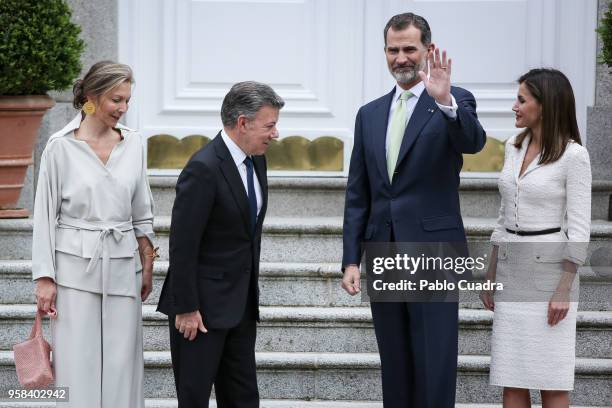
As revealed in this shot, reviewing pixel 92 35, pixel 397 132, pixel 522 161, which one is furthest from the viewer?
pixel 92 35

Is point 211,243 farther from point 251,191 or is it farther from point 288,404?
point 288,404

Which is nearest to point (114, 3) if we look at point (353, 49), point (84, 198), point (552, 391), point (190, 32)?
point (190, 32)

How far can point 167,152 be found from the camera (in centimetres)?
709

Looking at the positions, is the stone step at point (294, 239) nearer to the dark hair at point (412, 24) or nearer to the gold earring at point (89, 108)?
the gold earring at point (89, 108)

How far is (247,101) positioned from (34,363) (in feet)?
4.25

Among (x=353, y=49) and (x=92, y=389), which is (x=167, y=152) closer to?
(x=353, y=49)

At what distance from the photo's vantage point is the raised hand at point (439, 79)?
4.30 meters

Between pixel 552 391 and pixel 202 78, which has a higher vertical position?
pixel 202 78

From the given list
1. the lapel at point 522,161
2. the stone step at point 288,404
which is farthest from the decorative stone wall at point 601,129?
the lapel at point 522,161

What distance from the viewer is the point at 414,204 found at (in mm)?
4602

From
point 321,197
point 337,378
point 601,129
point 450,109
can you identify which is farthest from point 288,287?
point 601,129

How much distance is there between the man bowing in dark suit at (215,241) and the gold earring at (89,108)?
0.49 metres

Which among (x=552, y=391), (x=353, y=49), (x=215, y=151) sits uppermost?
(x=353, y=49)

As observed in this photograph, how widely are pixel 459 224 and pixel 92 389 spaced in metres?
1.57
